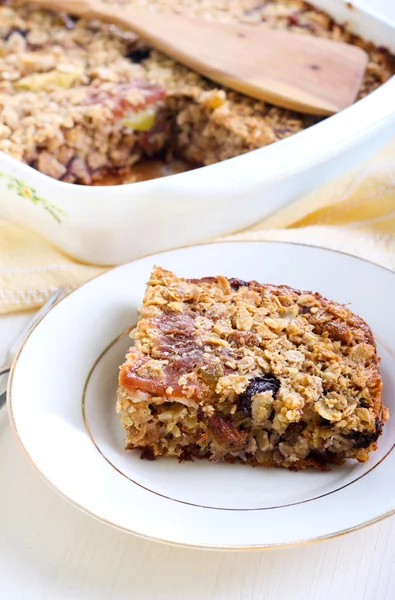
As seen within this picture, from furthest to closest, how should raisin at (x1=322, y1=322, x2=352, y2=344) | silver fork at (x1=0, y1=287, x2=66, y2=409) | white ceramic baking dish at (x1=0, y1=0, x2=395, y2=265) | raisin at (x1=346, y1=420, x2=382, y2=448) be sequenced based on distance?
white ceramic baking dish at (x1=0, y1=0, x2=395, y2=265)
silver fork at (x1=0, y1=287, x2=66, y2=409)
raisin at (x1=322, y1=322, x2=352, y2=344)
raisin at (x1=346, y1=420, x2=382, y2=448)

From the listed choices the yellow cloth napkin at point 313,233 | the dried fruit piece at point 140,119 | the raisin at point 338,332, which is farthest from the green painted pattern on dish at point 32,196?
the raisin at point 338,332

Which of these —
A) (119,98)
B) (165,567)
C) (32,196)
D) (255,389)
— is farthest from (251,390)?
(119,98)

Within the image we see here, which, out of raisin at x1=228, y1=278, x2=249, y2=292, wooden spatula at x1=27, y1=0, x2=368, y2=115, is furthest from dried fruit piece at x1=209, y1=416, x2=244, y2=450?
wooden spatula at x1=27, y1=0, x2=368, y2=115

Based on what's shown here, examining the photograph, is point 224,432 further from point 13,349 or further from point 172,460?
point 13,349

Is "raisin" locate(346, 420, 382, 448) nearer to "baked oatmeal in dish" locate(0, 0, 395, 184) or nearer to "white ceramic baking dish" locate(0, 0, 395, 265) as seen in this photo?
"white ceramic baking dish" locate(0, 0, 395, 265)

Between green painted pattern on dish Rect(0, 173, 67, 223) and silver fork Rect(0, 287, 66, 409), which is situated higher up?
green painted pattern on dish Rect(0, 173, 67, 223)

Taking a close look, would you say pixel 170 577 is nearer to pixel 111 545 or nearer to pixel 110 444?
pixel 111 545

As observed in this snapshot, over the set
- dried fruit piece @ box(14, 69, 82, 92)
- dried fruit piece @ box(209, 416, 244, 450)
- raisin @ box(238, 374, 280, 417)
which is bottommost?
dried fruit piece @ box(14, 69, 82, 92)
